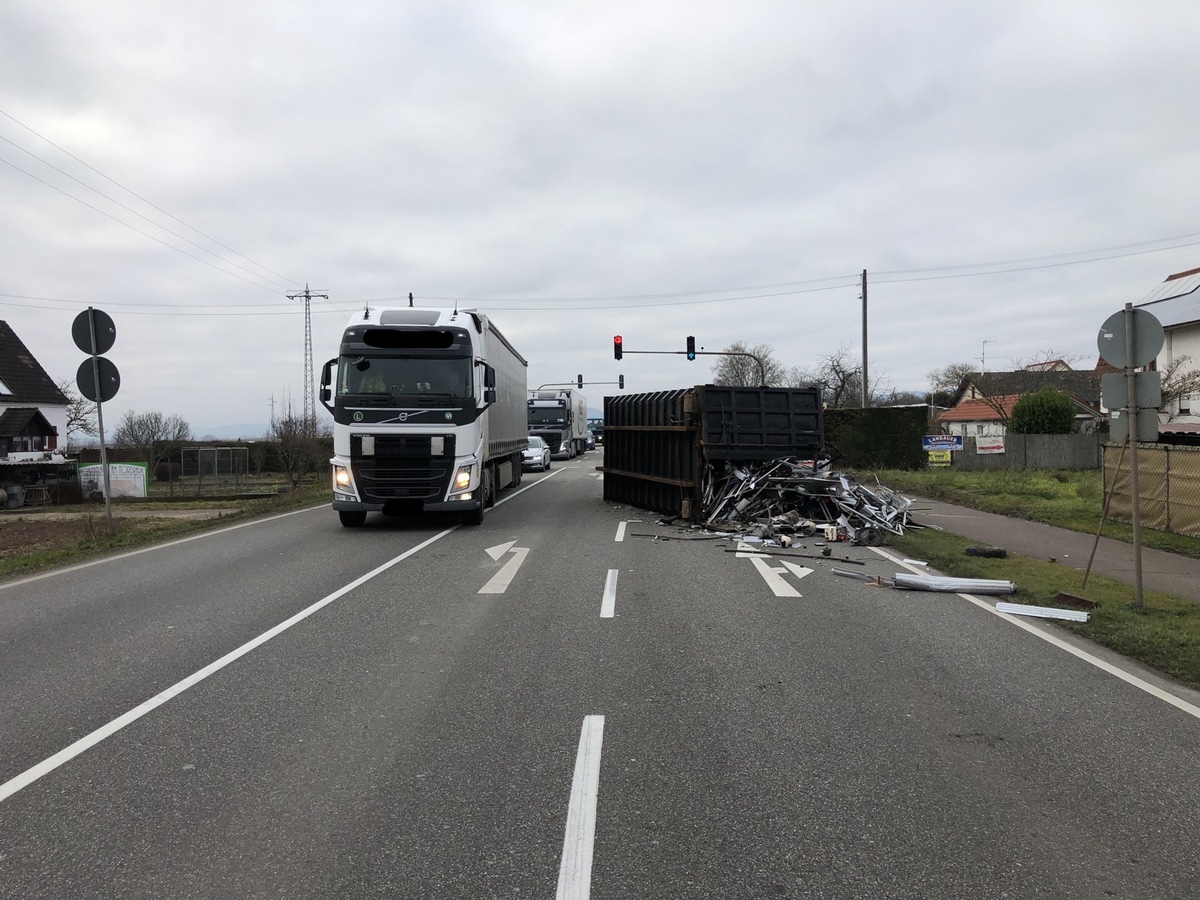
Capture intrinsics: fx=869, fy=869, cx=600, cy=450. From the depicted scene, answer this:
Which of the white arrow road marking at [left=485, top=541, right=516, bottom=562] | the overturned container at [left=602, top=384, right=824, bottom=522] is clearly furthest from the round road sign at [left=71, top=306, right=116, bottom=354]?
the overturned container at [left=602, top=384, right=824, bottom=522]

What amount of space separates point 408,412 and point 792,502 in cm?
724

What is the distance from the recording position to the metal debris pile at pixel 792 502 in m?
15.4

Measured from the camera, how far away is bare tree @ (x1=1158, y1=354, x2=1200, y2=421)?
1251 inches

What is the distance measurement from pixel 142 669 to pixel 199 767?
233 cm

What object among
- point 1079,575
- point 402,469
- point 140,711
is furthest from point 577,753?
point 402,469

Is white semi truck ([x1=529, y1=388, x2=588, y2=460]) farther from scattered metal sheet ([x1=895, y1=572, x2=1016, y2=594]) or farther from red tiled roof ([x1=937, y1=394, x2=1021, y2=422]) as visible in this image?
scattered metal sheet ([x1=895, y1=572, x2=1016, y2=594])

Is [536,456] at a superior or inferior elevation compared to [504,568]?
superior

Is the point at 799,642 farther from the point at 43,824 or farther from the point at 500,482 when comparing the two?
the point at 500,482

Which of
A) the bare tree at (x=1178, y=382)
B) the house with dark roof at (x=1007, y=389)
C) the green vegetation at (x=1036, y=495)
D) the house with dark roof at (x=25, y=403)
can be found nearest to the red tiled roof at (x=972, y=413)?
the house with dark roof at (x=1007, y=389)

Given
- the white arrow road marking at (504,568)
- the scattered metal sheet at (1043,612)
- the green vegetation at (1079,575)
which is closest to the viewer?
the green vegetation at (1079,575)

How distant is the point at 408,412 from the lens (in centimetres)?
1513

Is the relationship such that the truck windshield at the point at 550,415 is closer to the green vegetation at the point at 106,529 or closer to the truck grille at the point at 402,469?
the green vegetation at the point at 106,529

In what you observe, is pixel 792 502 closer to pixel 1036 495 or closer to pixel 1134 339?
pixel 1134 339

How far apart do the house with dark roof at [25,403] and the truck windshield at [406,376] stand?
4266 cm
